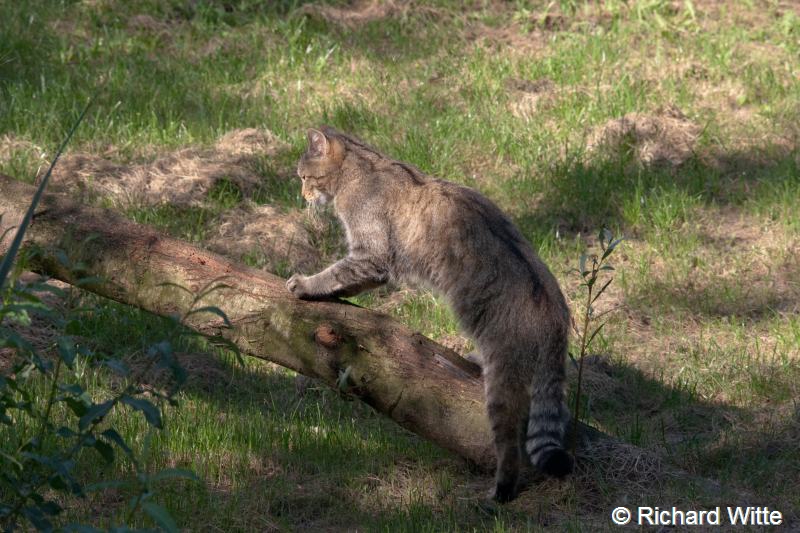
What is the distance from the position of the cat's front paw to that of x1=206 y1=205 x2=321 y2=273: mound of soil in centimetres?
218

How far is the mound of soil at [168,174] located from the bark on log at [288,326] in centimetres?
278

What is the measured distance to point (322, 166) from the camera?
6.43 metres

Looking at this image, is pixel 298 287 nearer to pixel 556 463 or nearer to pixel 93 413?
pixel 556 463

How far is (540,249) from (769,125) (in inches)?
112

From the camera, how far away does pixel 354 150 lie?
644 cm

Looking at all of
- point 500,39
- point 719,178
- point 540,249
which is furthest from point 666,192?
point 500,39

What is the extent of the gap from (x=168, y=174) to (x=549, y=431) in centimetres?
453

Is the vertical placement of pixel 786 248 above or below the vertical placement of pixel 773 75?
below

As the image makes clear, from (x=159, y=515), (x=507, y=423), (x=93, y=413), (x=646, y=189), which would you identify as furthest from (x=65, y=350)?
(x=646, y=189)

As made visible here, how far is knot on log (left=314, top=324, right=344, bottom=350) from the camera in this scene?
5.33 m

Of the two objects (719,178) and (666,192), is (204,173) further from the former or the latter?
(719,178)

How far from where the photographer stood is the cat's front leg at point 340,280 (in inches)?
220

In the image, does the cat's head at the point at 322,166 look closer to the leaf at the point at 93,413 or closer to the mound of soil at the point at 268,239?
the mound of soil at the point at 268,239

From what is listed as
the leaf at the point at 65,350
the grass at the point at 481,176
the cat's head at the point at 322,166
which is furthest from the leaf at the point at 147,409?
the cat's head at the point at 322,166
